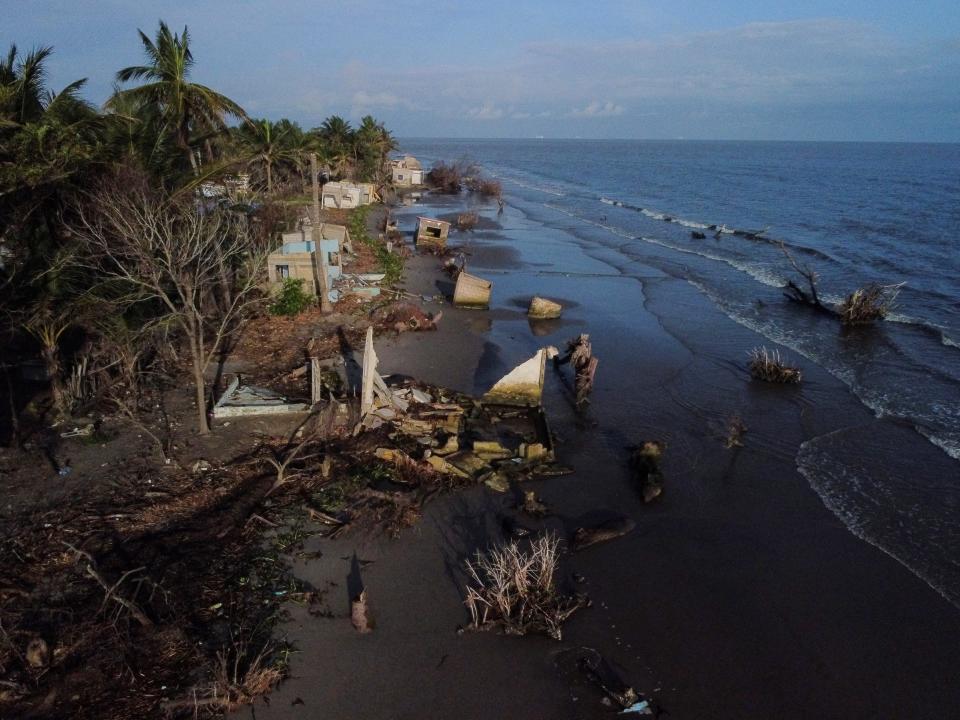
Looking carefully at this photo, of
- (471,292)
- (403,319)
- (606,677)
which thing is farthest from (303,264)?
(606,677)

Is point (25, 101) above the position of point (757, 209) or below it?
above

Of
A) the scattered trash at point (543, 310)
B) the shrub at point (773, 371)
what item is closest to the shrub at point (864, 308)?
the shrub at point (773, 371)

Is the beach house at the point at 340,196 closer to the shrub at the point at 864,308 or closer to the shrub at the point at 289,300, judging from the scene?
the shrub at the point at 289,300

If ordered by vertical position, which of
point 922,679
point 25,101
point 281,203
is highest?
point 25,101

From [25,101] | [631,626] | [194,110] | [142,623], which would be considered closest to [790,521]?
[631,626]

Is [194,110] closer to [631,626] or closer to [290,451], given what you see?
[290,451]
